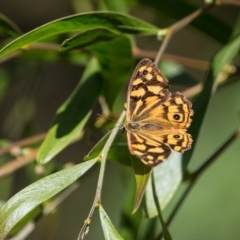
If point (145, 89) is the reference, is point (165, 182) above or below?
Answer: below

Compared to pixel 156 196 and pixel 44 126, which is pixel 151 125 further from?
pixel 44 126

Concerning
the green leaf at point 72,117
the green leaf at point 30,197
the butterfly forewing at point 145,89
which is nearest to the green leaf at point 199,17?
the green leaf at point 72,117

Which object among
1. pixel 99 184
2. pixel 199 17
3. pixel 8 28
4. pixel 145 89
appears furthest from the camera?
pixel 199 17

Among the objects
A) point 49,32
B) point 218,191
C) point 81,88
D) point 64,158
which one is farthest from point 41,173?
point 64,158

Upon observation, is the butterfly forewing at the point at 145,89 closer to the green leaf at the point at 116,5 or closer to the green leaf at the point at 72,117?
the green leaf at the point at 72,117

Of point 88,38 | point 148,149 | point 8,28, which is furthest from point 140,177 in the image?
point 8,28

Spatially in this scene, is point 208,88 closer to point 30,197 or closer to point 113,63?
point 113,63

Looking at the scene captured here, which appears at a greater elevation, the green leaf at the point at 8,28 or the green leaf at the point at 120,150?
the green leaf at the point at 8,28
